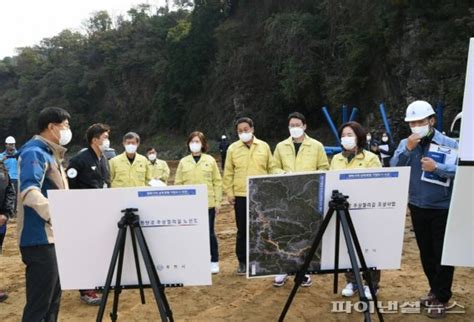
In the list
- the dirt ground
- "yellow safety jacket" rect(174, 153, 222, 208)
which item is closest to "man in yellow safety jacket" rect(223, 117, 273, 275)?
"yellow safety jacket" rect(174, 153, 222, 208)

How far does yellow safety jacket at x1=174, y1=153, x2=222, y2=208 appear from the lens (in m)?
5.02

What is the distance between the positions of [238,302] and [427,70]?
1639cm

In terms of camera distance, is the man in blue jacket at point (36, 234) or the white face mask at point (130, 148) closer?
the man in blue jacket at point (36, 234)

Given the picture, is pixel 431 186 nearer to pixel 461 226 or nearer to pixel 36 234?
pixel 461 226

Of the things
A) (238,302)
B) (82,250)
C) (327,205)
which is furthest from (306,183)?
(238,302)

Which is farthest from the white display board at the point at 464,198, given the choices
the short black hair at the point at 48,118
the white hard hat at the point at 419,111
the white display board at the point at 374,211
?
the short black hair at the point at 48,118

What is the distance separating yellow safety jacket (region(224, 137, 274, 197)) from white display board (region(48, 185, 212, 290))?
7.58ft

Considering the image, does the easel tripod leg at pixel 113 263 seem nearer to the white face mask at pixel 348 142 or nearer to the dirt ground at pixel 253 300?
the dirt ground at pixel 253 300

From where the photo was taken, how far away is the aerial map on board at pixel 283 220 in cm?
270

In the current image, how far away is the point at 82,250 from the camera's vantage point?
8.36 ft

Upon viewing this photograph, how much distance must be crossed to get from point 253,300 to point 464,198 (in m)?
2.51

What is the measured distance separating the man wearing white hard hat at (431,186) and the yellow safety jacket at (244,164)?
144 cm

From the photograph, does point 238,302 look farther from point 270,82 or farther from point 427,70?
point 270,82

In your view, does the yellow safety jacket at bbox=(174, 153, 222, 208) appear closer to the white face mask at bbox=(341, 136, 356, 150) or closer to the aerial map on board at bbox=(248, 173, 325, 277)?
the white face mask at bbox=(341, 136, 356, 150)
